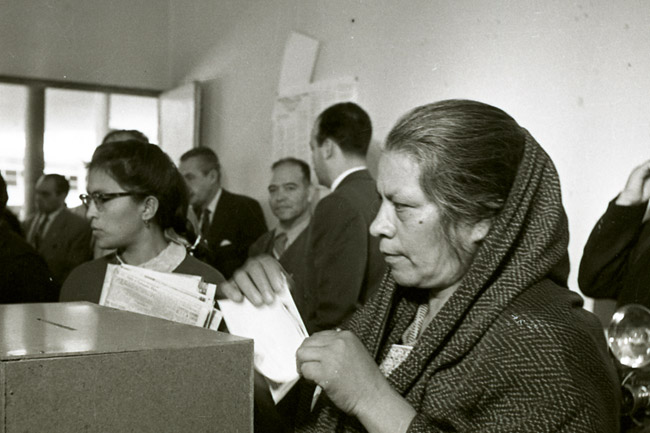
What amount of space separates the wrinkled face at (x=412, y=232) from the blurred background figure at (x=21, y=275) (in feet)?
3.60

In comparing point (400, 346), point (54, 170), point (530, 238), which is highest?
point (530, 238)

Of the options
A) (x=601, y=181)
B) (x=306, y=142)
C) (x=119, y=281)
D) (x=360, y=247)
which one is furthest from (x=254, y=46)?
(x=119, y=281)

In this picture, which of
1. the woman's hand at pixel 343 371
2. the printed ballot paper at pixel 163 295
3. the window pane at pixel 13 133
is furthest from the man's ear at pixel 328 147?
the window pane at pixel 13 133

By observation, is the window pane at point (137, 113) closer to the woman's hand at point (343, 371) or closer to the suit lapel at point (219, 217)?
the suit lapel at point (219, 217)

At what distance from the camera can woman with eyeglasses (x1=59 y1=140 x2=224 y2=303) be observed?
2014mm

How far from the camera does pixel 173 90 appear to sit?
5.04m

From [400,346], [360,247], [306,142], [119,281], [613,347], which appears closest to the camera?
[400,346]

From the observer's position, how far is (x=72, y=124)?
518cm

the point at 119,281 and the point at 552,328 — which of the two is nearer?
the point at 552,328

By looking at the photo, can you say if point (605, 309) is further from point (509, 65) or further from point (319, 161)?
point (319, 161)

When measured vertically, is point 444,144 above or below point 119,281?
above

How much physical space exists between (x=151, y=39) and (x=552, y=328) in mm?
4453

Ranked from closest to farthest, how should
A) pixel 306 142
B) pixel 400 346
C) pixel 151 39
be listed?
pixel 400 346, pixel 306 142, pixel 151 39

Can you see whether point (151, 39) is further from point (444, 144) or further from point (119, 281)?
point (444, 144)
